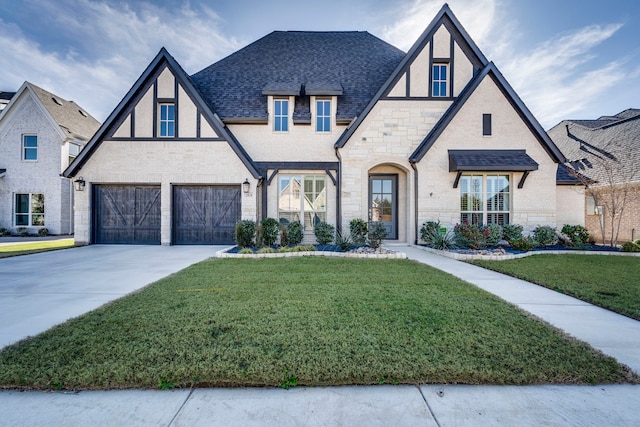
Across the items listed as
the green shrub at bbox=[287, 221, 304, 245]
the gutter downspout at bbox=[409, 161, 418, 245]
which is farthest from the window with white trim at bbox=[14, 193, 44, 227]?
the gutter downspout at bbox=[409, 161, 418, 245]

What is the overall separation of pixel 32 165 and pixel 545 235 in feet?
87.3

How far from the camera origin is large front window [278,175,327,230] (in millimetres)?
12578

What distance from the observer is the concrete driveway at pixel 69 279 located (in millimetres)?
3951

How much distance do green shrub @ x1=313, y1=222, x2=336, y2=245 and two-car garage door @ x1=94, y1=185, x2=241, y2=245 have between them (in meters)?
3.48

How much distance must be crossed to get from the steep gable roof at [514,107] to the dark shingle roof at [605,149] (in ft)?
13.6

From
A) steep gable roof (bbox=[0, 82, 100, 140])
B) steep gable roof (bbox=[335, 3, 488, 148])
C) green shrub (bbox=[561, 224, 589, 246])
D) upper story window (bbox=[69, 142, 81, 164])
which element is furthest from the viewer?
upper story window (bbox=[69, 142, 81, 164])

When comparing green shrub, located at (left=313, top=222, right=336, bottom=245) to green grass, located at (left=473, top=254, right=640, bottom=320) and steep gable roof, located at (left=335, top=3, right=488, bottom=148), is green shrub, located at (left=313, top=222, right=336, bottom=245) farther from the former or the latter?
green grass, located at (left=473, top=254, right=640, bottom=320)

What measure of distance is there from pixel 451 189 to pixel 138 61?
58.4 ft

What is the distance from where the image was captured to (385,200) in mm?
12805

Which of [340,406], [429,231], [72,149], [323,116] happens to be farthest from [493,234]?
[72,149]

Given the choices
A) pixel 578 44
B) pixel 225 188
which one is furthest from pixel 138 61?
pixel 578 44

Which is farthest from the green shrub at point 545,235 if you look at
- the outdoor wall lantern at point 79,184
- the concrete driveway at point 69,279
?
the outdoor wall lantern at point 79,184

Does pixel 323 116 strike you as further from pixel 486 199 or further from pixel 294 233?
pixel 486 199

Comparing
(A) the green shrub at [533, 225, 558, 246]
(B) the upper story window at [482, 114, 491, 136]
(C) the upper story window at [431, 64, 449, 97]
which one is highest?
(C) the upper story window at [431, 64, 449, 97]
